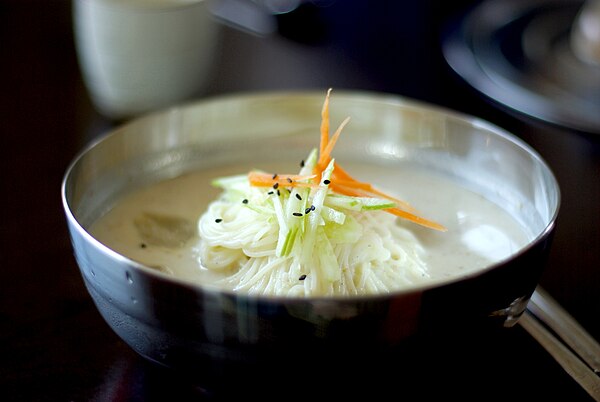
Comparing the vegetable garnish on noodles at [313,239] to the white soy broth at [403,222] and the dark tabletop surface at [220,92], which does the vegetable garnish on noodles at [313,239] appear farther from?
the dark tabletop surface at [220,92]

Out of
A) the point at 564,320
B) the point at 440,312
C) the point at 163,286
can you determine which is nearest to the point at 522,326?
the point at 564,320

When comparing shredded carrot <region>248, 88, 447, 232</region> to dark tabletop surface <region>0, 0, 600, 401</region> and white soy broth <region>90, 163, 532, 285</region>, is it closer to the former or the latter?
white soy broth <region>90, 163, 532, 285</region>

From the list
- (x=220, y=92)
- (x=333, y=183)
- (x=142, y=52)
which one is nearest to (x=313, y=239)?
(x=333, y=183)

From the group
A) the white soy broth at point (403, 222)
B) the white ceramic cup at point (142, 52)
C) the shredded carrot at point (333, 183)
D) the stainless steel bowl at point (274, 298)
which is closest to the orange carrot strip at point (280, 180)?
the shredded carrot at point (333, 183)

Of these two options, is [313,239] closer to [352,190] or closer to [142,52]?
[352,190]

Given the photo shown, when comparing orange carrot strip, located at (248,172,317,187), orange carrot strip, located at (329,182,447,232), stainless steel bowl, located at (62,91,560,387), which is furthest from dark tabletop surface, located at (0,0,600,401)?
orange carrot strip, located at (248,172,317,187)

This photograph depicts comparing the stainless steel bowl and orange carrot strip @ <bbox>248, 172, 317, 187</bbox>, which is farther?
orange carrot strip @ <bbox>248, 172, 317, 187</bbox>
